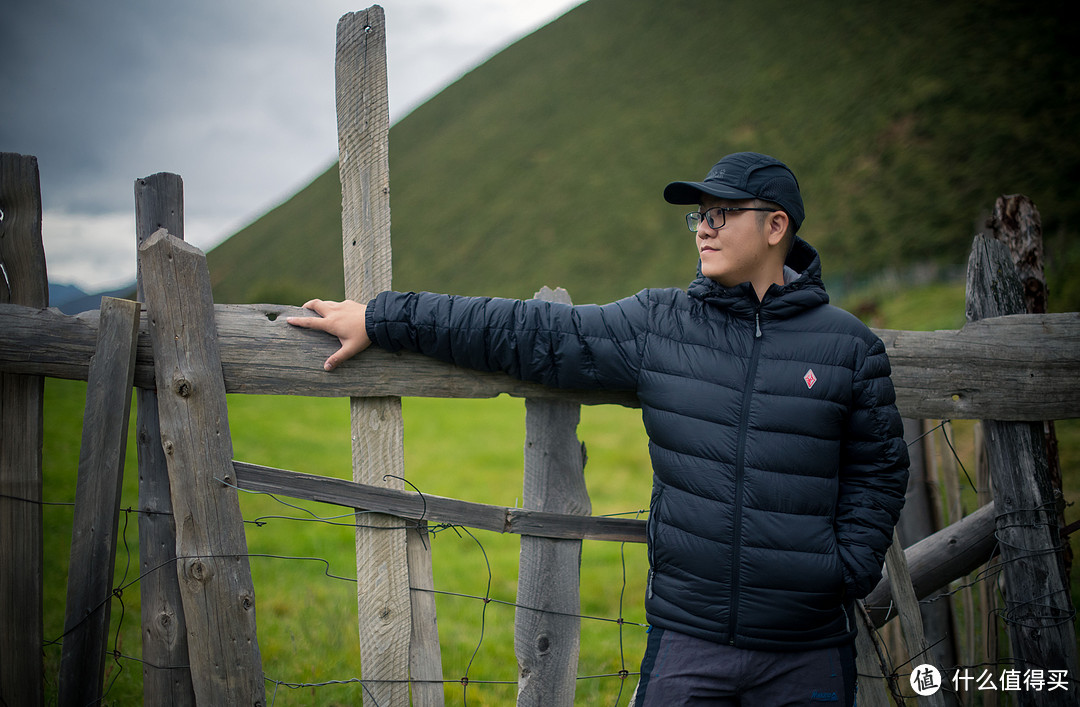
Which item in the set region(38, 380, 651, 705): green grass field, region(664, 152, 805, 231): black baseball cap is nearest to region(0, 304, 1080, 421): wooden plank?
region(38, 380, 651, 705): green grass field

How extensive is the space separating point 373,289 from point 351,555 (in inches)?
232

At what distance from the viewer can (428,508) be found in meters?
2.63

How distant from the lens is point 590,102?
209 feet

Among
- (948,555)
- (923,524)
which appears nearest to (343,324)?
(948,555)

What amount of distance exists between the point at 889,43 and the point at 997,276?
58832 mm

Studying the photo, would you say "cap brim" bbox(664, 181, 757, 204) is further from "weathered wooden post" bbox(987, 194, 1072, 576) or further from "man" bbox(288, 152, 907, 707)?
"weathered wooden post" bbox(987, 194, 1072, 576)

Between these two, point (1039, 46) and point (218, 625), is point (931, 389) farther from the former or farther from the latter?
point (1039, 46)

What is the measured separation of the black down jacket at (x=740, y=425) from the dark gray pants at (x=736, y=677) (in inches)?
2.1

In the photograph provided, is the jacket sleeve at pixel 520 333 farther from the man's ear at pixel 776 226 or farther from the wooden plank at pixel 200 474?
the wooden plank at pixel 200 474

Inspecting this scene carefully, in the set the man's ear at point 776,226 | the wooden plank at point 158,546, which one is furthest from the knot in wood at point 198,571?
the man's ear at point 776,226

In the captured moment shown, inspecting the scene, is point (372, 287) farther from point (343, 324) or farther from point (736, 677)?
point (736, 677)

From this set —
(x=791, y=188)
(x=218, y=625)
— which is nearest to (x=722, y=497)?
(x=791, y=188)

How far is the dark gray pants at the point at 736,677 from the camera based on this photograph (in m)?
2.23

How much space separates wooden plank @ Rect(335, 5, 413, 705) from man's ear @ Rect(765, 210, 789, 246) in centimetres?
137
